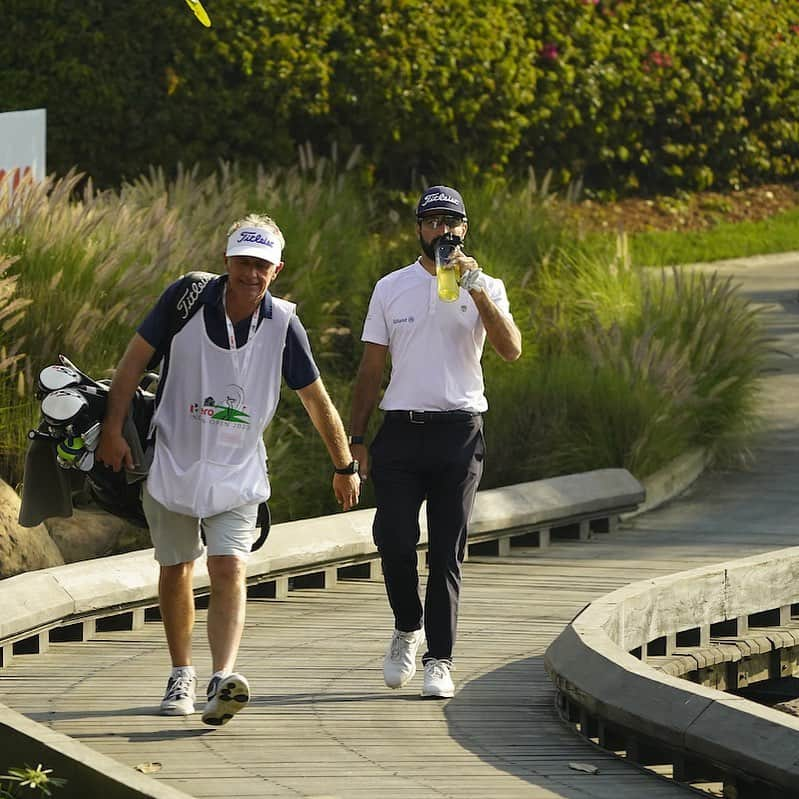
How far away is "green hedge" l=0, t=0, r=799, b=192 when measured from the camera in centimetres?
1931

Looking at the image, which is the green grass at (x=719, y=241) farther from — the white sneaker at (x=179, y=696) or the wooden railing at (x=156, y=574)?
the white sneaker at (x=179, y=696)

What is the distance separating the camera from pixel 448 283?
707 centimetres

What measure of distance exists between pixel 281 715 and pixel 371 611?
7.66ft

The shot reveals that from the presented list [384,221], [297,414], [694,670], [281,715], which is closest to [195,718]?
[281,715]

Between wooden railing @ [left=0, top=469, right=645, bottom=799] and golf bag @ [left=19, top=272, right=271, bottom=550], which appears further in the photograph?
golf bag @ [left=19, top=272, right=271, bottom=550]

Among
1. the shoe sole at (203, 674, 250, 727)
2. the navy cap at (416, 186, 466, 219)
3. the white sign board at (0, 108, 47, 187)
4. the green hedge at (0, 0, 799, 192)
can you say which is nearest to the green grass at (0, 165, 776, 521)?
the white sign board at (0, 108, 47, 187)

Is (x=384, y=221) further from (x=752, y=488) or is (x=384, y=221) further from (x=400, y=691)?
(x=400, y=691)

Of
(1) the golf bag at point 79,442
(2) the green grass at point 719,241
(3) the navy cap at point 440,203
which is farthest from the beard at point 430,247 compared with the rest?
(2) the green grass at point 719,241

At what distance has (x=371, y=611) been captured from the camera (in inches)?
369

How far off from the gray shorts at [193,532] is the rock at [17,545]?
2405 mm

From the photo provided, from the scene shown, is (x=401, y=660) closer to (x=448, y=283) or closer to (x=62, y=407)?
(x=448, y=283)

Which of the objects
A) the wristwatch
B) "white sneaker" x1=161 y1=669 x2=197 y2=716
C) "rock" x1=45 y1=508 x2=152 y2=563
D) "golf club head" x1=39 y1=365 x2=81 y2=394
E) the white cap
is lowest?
"white sneaker" x1=161 y1=669 x2=197 y2=716

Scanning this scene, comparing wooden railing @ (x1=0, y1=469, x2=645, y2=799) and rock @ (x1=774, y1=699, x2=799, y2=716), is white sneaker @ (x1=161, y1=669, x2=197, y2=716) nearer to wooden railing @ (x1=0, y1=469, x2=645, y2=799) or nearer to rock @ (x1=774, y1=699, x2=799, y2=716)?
wooden railing @ (x1=0, y1=469, x2=645, y2=799)

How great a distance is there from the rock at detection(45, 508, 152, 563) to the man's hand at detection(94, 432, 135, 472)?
3.18 meters
